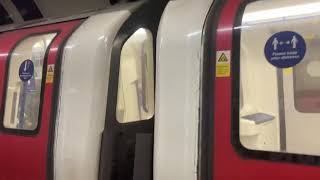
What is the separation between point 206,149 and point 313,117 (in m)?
0.41

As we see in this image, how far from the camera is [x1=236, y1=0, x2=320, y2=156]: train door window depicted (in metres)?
1.38

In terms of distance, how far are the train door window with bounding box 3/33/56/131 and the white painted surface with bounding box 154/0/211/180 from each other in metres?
0.81

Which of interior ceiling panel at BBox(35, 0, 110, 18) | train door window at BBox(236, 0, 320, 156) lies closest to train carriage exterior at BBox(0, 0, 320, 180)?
train door window at BBox(236, 0, 320, 156)

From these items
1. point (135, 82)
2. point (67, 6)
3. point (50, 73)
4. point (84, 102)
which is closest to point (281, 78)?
point (135, 82)

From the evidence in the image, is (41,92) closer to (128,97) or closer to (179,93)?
(128,97)

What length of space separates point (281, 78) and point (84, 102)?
38.7 inches

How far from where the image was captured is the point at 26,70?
91.0 inches

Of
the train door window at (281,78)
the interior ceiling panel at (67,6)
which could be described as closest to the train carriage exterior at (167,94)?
the train door window at (281,78)

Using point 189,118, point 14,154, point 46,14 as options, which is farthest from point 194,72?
point 46,14

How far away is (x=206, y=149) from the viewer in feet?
5.12

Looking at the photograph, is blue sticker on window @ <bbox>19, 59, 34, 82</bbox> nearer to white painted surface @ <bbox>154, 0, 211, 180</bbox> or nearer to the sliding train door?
the sliding train door

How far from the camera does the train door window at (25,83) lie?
2240 mm

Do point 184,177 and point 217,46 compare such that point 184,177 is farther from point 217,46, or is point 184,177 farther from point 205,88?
point 217,46

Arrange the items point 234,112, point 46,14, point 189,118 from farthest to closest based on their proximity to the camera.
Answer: point 46,14
point 189,118
point 234,112
